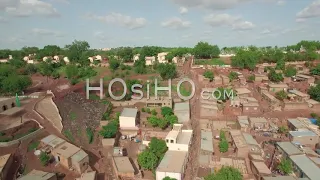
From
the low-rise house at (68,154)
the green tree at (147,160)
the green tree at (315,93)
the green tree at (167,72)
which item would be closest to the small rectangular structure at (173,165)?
the green tree at (147,160)

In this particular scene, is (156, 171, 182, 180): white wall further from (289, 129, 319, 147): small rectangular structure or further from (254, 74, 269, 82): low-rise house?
(254, 74, 269, 82): low-rise house

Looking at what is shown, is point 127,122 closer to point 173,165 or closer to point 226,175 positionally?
point 173,165

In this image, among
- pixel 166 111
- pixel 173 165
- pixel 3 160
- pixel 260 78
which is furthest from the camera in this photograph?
pixel 260 78

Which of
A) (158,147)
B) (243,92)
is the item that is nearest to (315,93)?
(243,92)

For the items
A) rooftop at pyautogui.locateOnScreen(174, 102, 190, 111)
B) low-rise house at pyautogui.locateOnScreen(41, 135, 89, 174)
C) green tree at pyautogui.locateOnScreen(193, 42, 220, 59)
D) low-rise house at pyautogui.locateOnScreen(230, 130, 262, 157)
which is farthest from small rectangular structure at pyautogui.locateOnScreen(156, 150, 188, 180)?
green tree at pyautogui.locateOnScreen(193, 42, 220, 59)

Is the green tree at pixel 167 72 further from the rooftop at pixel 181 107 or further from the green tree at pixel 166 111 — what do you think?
the green tree at pixel 166 111

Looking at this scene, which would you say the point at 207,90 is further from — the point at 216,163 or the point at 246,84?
the point at 216,163

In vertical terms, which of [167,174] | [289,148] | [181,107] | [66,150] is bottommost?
[167,174]
